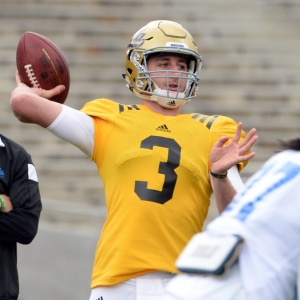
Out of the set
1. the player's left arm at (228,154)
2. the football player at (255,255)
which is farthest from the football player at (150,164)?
the football player at (255,255)

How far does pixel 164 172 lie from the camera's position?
3.31 meters

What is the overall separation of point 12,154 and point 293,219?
2.27 metres

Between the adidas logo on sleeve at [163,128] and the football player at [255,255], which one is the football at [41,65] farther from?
the football player at [255,255]

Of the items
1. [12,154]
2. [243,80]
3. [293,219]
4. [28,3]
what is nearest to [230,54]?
[243,80]

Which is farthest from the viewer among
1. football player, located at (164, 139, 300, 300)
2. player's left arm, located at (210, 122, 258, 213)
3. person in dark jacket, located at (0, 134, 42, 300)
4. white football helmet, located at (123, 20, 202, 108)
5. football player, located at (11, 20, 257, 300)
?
person in dark jacket, located at (0, 134, 42, 300)

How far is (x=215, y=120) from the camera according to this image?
351 cm

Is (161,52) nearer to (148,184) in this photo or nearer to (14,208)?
(148,184)

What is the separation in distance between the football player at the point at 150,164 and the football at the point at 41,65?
3.2 inches

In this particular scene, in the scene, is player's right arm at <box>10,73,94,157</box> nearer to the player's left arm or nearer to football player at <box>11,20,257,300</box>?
football player at <box>11,20,257,300</box>

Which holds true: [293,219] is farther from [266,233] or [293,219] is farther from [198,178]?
[198,178]

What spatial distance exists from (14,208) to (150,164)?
0.84 metres

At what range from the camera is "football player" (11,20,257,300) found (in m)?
3.24

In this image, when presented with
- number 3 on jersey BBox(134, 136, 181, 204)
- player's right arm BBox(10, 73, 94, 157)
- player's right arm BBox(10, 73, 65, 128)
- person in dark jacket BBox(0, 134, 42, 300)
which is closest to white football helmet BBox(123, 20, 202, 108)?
number 3 on jersey BBox(134, 136, 181, 204)

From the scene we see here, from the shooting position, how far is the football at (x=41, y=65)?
3.57 metres
